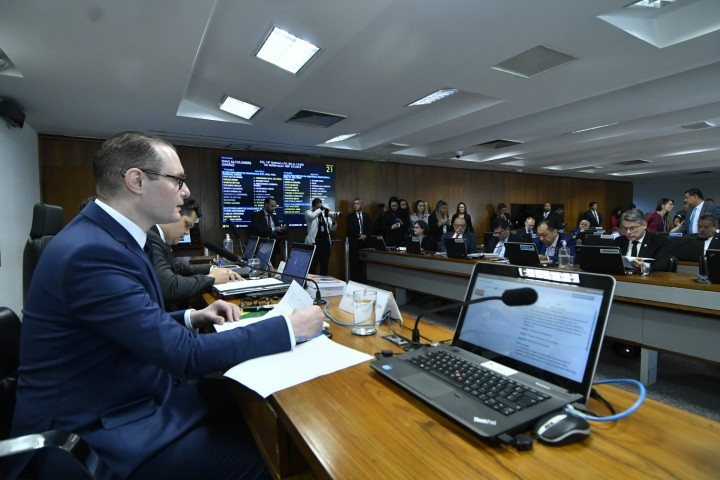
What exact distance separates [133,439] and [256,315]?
0.63 metres

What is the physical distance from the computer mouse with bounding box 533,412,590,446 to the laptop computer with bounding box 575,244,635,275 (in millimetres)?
2489

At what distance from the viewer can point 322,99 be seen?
13.8 ft

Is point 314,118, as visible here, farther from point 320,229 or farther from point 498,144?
point 498,144

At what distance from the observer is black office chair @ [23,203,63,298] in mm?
1779

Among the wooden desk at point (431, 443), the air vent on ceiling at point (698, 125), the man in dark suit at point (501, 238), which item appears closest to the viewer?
the wooden desk at point (431, 443)

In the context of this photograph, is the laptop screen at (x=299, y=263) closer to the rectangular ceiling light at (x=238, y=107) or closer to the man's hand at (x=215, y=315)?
the man's hand at (x=215, y=315)

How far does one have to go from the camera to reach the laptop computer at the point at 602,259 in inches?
106

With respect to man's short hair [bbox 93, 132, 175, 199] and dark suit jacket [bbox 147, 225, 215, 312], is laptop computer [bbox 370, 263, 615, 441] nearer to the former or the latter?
man's short hair [bbox 93, 132, 175, 199]

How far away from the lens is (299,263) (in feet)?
7.01

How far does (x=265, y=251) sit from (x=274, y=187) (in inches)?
159

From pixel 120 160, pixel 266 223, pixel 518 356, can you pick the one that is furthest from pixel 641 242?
pixel 266 223

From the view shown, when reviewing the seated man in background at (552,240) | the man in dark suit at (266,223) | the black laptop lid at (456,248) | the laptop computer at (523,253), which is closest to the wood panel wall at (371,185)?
the man in dark suit at (266,223)

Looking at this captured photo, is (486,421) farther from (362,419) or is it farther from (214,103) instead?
(214,103)

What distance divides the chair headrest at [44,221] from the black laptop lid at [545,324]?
6.67 feet
